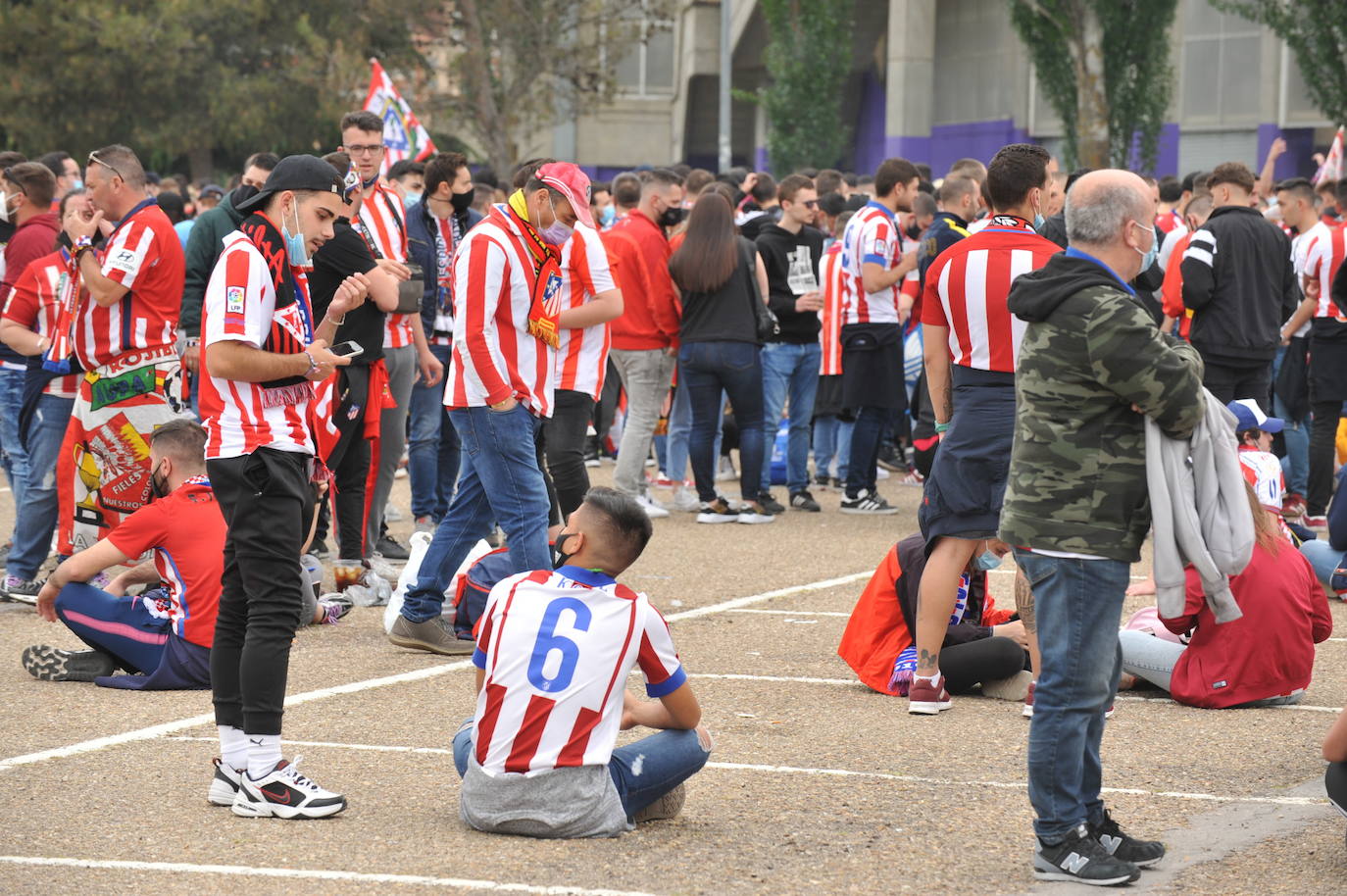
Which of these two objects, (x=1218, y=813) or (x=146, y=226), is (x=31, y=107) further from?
(x=1218, y=813)

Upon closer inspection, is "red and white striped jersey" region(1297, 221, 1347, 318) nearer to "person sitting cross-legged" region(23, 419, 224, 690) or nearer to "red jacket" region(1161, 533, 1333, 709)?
"red jacket" region(1161, 533, 1333, 709)

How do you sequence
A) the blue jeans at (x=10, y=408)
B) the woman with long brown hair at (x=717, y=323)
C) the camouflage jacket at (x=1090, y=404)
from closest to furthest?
the camouflage jacket at (x=1090, y=404), the blue jeans at (x=10, y=408), the woman with long brown hair at (x=717, y=323)

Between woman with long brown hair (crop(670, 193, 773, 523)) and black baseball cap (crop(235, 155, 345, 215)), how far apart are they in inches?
228

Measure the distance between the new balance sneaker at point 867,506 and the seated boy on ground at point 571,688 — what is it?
718 centimetres

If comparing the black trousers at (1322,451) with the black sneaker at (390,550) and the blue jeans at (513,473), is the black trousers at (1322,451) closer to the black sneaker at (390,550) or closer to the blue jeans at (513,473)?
the black sneaker at (390,550)

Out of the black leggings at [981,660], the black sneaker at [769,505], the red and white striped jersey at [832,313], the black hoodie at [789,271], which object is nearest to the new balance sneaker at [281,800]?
the black leggings at [981,660]

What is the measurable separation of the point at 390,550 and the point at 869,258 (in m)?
3.76

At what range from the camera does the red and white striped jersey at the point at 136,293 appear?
27.2 ft

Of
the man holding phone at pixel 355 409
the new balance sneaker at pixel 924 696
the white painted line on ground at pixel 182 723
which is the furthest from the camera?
the man holding phone at pixel 355 409

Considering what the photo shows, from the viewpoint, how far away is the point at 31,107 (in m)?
36.4

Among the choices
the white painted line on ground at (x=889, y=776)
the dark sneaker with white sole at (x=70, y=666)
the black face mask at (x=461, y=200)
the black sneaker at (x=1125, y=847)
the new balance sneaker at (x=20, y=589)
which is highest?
the black face mask at (x=461, y=200)

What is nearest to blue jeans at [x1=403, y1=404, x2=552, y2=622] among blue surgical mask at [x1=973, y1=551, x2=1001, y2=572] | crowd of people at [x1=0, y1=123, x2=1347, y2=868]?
crowd of people at [x1=0, y1=123, x2=1347, y2=868]

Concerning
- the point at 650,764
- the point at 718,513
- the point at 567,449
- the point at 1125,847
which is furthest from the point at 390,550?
the point at 1125,847

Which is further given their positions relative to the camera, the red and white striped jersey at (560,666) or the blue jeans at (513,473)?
the blue jeans at (513,473)
